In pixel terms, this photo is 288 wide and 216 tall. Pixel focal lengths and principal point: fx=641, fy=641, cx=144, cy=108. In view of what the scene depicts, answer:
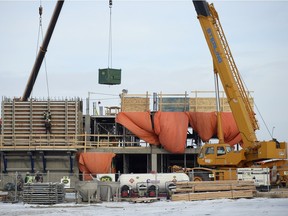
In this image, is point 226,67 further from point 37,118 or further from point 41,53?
point 41,53

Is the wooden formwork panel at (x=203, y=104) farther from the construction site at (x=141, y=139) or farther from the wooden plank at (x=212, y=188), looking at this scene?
the wooden plank at (x=212, y=188)

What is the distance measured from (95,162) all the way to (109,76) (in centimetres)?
816

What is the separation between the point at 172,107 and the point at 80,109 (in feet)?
26.4

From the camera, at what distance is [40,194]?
122 feet

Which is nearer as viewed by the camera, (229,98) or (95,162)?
(229,98)

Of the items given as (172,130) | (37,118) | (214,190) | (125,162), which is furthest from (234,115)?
(37,118)

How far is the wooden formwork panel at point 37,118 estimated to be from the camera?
2112 inches

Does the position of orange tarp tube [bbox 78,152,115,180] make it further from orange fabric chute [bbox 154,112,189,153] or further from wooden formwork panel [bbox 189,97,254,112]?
wooden formwork panel [bbox 189,97,254,112]

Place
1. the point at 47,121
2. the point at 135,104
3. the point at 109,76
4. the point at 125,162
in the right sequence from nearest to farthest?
the point at 47,121, the point at 135,104, the point at 109,76, the point at 125,162

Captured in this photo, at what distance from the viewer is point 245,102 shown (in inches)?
1706

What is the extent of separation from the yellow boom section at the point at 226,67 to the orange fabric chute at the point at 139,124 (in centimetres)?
1057

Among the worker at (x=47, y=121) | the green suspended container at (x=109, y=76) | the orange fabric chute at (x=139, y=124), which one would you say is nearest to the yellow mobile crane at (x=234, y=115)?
the orange fabric chute at (x=139, y=124)

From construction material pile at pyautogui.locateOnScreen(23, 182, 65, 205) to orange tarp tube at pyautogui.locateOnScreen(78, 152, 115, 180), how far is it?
548 inches

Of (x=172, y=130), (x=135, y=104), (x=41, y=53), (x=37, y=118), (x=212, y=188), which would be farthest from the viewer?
(x=41, y=53)
